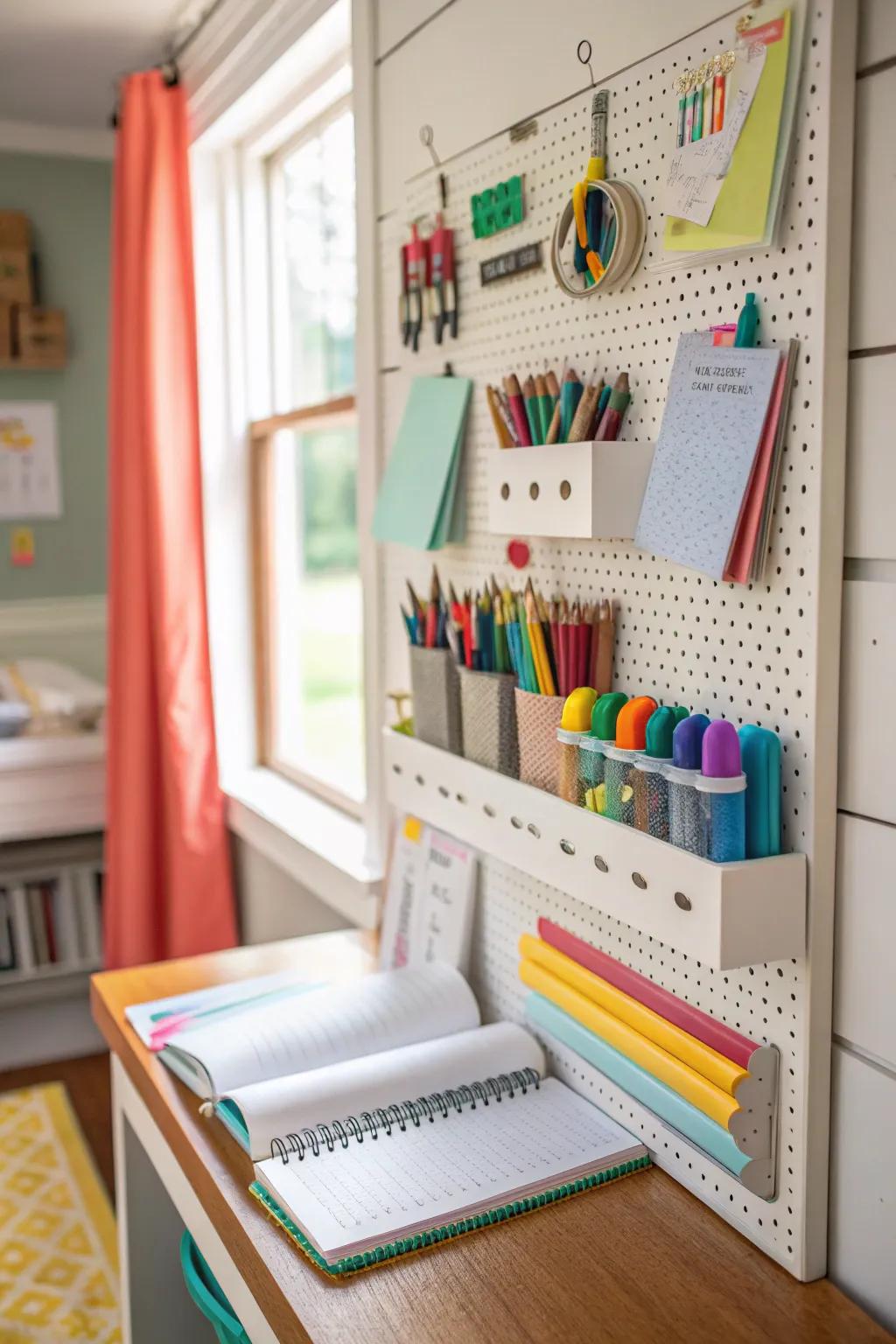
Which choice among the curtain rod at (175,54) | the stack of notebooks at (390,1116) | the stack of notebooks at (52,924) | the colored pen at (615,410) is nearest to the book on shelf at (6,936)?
the stack of notebooks at (52,924)

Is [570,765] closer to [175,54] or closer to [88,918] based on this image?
[175,54]

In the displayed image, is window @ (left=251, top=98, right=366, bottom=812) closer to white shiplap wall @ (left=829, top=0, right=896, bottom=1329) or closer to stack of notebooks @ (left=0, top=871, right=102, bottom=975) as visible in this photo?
stack of notebooks @ (left=0, top=871, right=102, bottom=975)

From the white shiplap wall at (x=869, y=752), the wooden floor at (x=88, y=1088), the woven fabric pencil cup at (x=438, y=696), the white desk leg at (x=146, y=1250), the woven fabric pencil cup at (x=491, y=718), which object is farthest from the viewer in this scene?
the wooden floor at (x=88, y=1088)

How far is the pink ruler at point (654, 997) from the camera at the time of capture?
104cm

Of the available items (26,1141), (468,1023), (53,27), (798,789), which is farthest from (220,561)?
(798,789)

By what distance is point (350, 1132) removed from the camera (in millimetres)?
1197

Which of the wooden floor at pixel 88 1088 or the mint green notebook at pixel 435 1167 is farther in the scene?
the wooden floor at pixel 88 1088

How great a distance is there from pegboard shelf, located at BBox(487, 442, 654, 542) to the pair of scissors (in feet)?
0.57

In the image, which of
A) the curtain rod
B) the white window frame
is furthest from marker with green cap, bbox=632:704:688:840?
the curtain rod

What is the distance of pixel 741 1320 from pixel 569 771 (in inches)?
18.8

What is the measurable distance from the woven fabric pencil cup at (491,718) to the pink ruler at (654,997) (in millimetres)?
187

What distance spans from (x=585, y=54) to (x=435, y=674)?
68cm

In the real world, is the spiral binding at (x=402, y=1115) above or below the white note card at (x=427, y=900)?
below

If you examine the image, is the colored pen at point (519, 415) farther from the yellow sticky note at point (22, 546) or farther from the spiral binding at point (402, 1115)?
the yellow sticky note at point (22, 546)
